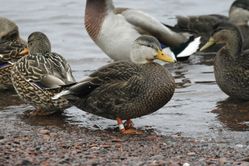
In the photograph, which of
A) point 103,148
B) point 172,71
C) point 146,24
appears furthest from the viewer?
point 146,24

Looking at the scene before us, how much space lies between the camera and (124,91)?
712 centimetres

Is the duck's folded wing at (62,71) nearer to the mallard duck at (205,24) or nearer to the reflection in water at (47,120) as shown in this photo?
the reflection in water at (47,120)

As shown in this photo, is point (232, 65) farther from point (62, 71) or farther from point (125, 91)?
point (62, 71)

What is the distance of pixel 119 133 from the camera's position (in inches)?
280

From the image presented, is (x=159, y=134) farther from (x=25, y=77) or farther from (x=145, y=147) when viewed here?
(x=25, y=77)

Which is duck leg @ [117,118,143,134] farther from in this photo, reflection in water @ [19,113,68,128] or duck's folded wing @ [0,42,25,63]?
duck's folded wing @ [0,42,25,63]

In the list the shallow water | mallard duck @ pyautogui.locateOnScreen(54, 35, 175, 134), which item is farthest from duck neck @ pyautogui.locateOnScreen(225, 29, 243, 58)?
mallard duck @ pyautogui.locateOnScreen(54, 35, 175, 134)

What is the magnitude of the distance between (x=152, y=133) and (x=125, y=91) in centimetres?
47

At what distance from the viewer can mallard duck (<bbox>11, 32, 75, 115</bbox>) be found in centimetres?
757

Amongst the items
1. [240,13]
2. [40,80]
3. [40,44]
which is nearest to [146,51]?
[40,80]

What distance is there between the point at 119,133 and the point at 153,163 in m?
1.49

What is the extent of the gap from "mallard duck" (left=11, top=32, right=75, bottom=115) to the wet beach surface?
171 millimetres

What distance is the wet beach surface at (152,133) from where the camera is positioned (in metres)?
5.86

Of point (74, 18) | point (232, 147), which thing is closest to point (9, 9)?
point (74, 18)
